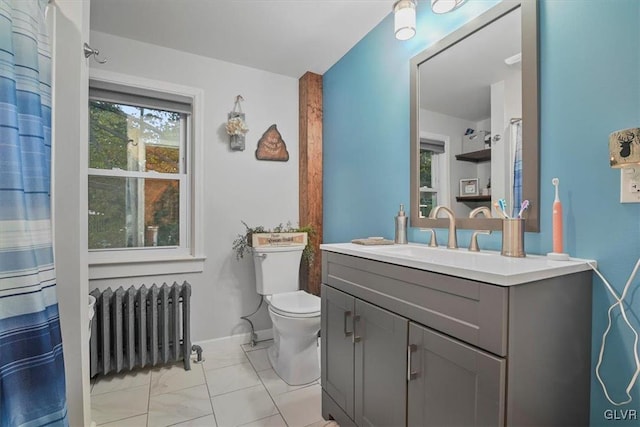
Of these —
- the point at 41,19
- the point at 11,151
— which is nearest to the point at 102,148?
the point at 41,19

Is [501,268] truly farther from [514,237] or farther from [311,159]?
Result: [311,159]

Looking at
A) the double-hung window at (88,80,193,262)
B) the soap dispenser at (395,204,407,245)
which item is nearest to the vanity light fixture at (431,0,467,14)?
the soap dispenser at (395,204,407,245)


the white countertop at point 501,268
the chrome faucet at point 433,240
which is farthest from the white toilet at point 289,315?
the white countertop at point 501,268

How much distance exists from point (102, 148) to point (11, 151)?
4.79 feet

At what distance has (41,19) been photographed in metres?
1.05

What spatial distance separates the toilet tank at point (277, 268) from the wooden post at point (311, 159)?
0.25 metres

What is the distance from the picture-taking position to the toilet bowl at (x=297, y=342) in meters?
1.84

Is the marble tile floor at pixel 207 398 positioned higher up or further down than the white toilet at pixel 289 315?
further down

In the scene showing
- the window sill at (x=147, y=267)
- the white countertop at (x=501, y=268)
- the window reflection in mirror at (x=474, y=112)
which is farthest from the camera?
the window sill at (x=147, y=267)

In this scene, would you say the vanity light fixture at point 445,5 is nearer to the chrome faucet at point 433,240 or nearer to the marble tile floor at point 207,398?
the chrome faucet at point 433,240

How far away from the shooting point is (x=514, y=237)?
1.13 meters

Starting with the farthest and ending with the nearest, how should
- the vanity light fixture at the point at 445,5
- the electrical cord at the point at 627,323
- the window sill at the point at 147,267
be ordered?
the window sill at the point at 147,267 → the vanity light fixture at the point at 445,5 → the electrical cord at the point at 627,323

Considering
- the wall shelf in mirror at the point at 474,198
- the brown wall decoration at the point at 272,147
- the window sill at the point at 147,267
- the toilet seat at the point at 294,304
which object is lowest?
the toilet seat at the point at 294,304

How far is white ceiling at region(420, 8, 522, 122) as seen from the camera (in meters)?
1.25
